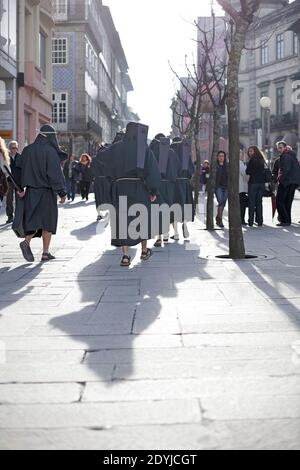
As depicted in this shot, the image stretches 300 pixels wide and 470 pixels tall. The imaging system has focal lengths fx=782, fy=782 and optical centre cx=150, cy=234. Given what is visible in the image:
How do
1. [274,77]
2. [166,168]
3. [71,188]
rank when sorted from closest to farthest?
[166,168]
[71,188]
[274,77]

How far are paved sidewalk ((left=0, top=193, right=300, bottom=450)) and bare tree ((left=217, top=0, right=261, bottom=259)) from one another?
3.48 ft

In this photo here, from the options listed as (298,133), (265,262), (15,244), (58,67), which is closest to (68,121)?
(58,67)

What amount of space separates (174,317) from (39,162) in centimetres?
482

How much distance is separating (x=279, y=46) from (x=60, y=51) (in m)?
18.6

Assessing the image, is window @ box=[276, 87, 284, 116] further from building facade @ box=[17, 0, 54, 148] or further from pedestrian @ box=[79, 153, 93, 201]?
pedestrian @ box=[79, 153, 93, 201]

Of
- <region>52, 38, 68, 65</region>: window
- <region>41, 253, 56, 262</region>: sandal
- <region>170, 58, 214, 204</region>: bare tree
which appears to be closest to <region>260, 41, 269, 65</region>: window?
<region>52, 38, 68, 65</region>: window

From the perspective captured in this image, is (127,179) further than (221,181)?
No

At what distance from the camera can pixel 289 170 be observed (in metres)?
16.1

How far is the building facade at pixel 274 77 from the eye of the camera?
5653 cm

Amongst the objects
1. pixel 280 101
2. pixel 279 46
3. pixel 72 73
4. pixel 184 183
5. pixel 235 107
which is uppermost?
pixel 279 46

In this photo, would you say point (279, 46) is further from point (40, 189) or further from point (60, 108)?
point (40, 189)

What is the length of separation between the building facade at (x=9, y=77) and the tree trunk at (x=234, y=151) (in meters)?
15.4

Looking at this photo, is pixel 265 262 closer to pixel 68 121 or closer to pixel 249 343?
pixel 249 343

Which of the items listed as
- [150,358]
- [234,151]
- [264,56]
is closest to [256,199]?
[234,151]
